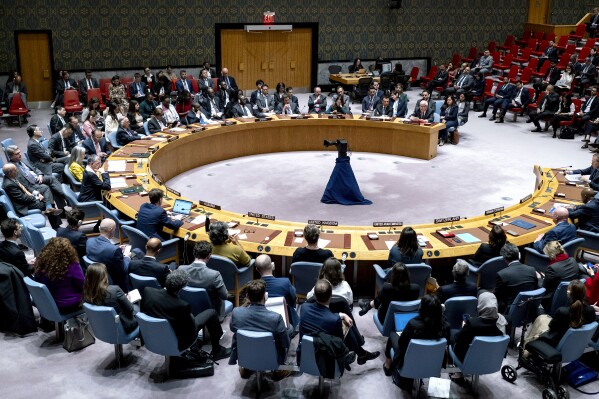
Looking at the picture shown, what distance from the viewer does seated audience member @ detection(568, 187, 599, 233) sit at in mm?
9078

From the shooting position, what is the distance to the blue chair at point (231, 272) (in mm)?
7371

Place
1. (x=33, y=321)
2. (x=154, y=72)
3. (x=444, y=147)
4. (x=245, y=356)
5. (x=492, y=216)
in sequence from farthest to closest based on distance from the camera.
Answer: (x=154, y=72)
(x=444, y=147)
(x=492, y=216)
(x=33, y=321)
(x=245, y=356)

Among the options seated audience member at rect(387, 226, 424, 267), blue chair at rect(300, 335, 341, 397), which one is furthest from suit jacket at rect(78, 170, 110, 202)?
blue chair at rect(300, 335, 341, 397)

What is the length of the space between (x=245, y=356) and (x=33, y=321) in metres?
2.79

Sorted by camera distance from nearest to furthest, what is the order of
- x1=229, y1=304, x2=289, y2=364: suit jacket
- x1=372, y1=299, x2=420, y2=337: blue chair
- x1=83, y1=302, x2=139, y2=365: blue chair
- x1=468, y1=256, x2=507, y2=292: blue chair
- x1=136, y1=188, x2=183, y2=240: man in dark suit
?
x1=229, y1=304, x2=289, y2=364: suit jacket → x1=83, y1=302, x2=139, y2=365: blue chair → x1=372, y1=299, x2=420, y2=337: blue chair → x1=468, y1=256, x2=507, y2=292: blue chair → x1=136, y1=188, x2=183, y2=240: man in dark suit

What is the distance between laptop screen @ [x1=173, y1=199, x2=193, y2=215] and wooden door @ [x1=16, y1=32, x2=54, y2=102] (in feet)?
40.5

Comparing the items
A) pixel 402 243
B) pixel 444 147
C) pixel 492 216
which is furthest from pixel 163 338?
pixel 444 147

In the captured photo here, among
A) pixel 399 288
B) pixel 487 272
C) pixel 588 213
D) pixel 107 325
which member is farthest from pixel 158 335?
pixel 588 213

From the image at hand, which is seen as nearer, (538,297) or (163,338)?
(163,338)

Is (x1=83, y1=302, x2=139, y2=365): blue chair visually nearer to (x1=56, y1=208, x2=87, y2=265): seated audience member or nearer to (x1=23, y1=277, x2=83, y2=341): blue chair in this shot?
(x1=23, y1=277, x2=83, y2=341): blue chair

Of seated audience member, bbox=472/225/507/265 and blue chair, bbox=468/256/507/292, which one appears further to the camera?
seated audience member, bbox=472/225/507/265

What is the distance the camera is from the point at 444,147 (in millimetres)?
16344

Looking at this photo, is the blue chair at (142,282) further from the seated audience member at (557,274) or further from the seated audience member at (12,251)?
the seated audience member at (557,274)

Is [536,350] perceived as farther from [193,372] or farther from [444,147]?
[444,147]
